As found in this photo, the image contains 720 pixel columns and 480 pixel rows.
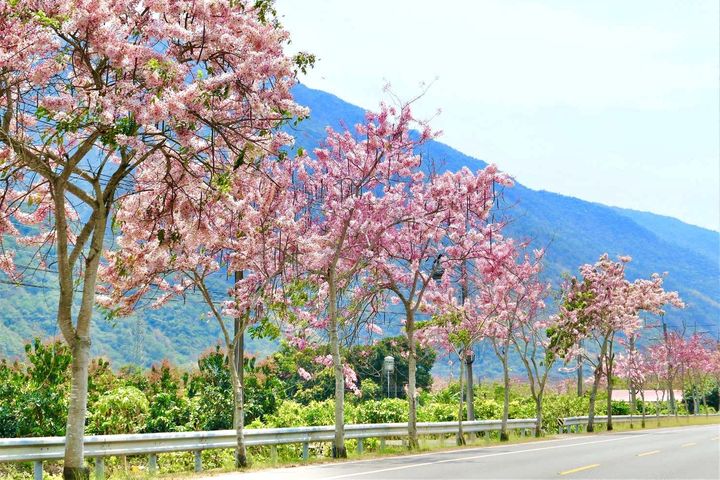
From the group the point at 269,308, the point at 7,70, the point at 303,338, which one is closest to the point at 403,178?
the point at 303,338

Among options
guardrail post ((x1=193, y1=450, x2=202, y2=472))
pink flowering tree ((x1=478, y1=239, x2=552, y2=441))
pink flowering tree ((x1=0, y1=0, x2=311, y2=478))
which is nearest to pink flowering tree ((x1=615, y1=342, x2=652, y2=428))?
pink flowering tree ((x1=478, y1=239, x2=552, y2=441))

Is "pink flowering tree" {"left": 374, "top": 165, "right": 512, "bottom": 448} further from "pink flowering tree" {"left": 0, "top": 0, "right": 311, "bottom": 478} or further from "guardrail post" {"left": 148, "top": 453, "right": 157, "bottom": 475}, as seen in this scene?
"pink flowering tree" {"left": 0, "top": 0, "right": 311, "bottom": 478}

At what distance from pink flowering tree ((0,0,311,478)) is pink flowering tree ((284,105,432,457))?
8.65m

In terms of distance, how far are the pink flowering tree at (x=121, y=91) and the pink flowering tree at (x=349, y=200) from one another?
8.65 meters

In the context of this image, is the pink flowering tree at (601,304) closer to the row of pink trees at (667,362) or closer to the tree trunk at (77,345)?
the row of pink trees at (667,362)

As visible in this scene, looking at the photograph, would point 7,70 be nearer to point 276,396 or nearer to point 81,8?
point 81,8

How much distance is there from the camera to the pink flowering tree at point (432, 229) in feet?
86.3

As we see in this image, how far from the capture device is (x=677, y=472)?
1778 centimetres

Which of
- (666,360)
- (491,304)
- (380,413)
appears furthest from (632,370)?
(380,413)

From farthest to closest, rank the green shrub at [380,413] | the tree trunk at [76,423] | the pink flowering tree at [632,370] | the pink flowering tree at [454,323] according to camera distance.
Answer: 1. the pink flowering tree at [632,370]
2. the green shrub at [380,413]
3. the pink flowering tree at [454,323]
4. the tree trunk at [76,423]

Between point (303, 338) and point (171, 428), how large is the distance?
4568mm

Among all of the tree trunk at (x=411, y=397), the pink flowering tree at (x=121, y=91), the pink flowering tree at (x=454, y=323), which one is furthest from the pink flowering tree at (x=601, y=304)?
the pink flowering tree at (x=121, y=91)

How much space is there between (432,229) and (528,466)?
952cm

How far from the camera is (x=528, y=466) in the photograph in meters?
19.0
